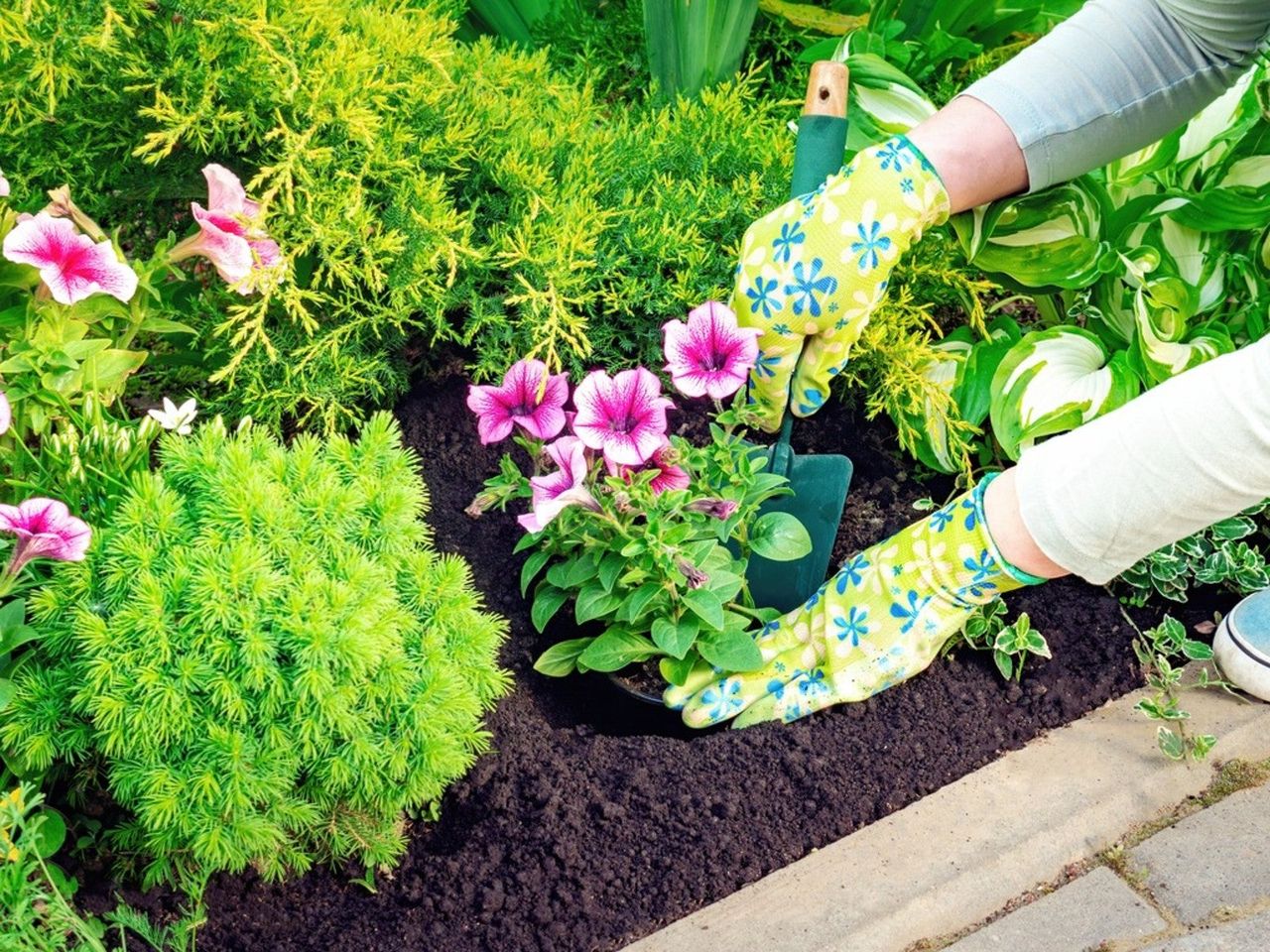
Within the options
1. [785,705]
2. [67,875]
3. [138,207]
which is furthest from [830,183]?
[67,875]

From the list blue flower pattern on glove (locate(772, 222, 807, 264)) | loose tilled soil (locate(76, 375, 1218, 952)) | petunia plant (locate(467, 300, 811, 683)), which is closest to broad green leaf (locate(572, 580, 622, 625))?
petunia plant (locate(467, 300, 811, 683))

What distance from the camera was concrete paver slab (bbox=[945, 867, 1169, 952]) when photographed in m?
1.55

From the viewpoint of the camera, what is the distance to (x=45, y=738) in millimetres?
1383

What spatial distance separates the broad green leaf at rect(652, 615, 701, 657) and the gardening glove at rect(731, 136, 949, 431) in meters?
0.35

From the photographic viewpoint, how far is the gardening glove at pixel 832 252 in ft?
5.98

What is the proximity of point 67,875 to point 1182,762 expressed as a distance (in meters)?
1.58

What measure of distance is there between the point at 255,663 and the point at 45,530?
0.92 feet

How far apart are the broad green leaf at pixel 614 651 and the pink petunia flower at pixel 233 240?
2.47 feet

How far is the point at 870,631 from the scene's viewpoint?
1.86 metres

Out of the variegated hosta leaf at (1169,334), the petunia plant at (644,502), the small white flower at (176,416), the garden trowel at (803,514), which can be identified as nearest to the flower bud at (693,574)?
the petunia plant at (644,502)

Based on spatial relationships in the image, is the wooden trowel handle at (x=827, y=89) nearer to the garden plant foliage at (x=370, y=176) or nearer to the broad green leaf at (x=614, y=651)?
the garden plant foliage at (x=370, y=176)

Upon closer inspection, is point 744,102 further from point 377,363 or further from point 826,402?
point 377,363

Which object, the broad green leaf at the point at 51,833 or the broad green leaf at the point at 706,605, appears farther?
the broad green leaf at the point at 706,605

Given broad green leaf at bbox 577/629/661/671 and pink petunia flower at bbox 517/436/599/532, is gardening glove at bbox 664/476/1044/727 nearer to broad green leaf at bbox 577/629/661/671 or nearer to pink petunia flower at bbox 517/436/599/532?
broad green leaf at bbox 577/629/661/671
